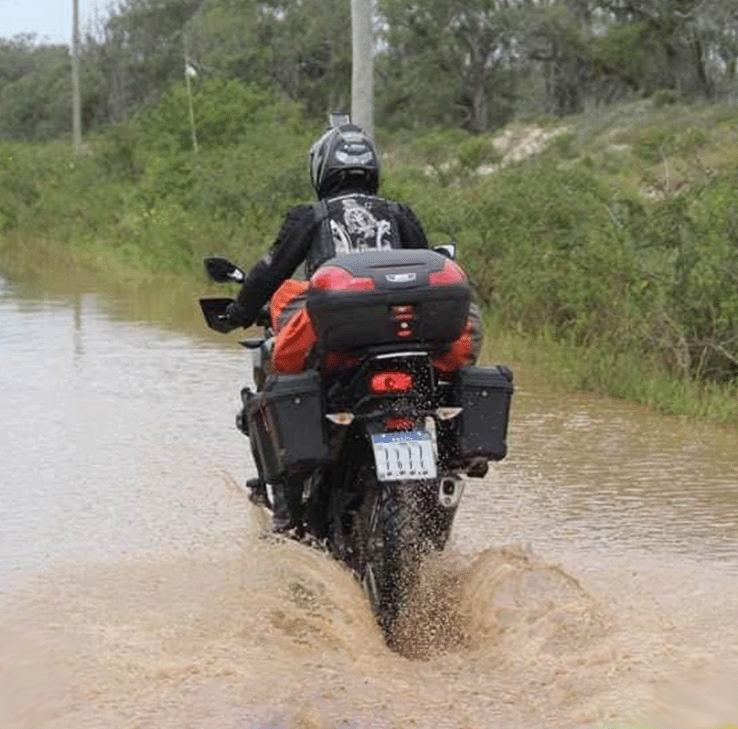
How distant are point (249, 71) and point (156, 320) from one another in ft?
126

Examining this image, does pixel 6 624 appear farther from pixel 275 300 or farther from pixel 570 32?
pixel 570 32

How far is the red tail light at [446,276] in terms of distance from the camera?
17.2 ft

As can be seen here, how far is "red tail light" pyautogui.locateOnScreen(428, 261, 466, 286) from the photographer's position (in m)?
5.25

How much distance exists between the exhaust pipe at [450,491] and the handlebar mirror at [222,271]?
133 centimetres

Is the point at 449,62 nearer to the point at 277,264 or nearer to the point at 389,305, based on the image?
the point at 277,264

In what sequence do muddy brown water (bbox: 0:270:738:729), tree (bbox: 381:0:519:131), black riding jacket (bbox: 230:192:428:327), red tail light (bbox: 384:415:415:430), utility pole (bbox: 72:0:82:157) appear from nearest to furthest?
muddy brown water (bbox: 0:270:738:729)
red tail light (bbox: 384:415:415:430)
black riding jacket (bbox: 230:192:428:327)
utility pole (bbox: 72:0:82:157)
tree (bbox: 381:0:519:131)

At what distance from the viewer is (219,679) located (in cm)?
510

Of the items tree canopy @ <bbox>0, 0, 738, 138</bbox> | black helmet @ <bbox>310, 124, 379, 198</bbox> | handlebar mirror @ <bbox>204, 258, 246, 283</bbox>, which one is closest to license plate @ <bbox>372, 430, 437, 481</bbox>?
black helmet @ <bbox>310, 124, 379, 198</bbox>

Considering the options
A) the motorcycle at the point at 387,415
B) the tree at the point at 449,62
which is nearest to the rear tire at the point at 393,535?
the motorcycle at the point at 387,415

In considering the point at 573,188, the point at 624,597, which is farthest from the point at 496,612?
the point at 573,188

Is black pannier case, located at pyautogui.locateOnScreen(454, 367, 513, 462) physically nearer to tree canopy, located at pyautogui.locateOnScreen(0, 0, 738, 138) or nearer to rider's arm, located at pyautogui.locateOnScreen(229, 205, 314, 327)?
rider's arm, located at pyautogui.locateOnScreen(229, 205, 314, 327)

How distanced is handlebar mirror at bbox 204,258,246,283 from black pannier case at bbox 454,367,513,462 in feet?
4.07

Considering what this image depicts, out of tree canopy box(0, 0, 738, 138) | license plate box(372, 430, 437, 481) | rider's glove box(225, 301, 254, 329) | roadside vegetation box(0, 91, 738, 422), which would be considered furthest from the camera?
tree canopy box(0, 0, 738, 138)

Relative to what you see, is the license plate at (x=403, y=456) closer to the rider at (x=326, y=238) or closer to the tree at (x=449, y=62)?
the rider at (x=326, y=238)
